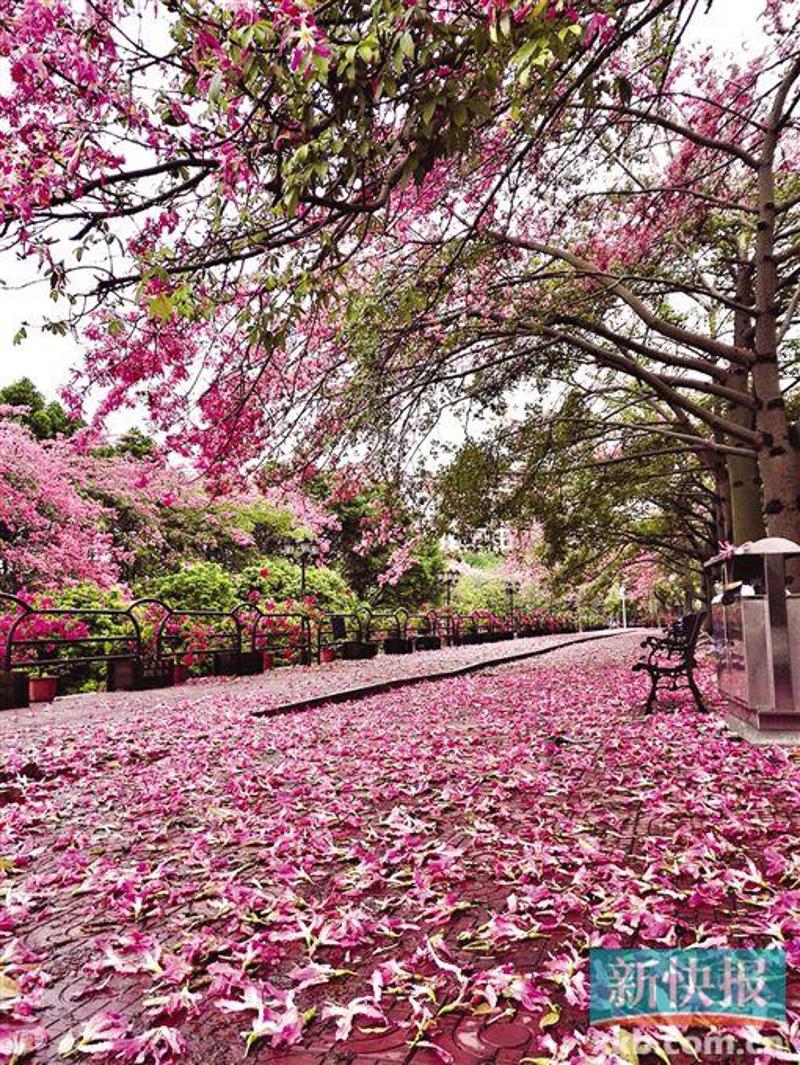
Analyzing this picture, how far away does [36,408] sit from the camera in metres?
23.0

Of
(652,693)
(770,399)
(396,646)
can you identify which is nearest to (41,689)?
(652,693)

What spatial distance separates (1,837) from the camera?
412 cm

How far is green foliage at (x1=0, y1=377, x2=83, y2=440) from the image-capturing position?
22.8 metres

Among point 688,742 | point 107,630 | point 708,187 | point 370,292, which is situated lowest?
point 688,742

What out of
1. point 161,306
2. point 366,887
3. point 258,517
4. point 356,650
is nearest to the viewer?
point 161,306

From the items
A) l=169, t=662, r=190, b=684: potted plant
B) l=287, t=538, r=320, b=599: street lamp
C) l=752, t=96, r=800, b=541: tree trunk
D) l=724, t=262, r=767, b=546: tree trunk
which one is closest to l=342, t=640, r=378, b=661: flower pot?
l=287, t=538, r=320, b=599: street lamp

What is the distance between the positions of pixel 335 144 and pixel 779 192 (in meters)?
11.4

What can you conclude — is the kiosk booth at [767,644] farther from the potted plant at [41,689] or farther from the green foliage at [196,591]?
the green foliage at [196,591]

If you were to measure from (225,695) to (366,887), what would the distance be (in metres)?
8.04

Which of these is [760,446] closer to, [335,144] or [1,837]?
[335,144]

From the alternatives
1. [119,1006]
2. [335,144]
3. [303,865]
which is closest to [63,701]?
[303,865]

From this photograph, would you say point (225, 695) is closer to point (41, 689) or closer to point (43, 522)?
point (41, 689)

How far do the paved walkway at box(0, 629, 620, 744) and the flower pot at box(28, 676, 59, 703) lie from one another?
244 mm

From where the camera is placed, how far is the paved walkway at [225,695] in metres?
8.46
